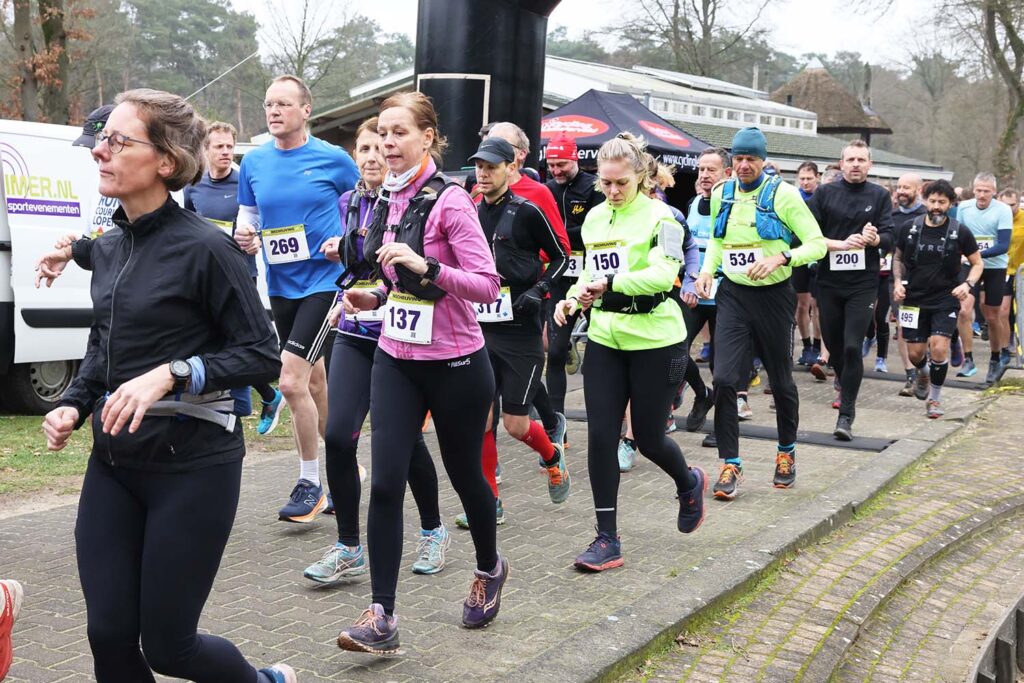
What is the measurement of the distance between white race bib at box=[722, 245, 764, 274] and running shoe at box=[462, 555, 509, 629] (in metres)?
3.22

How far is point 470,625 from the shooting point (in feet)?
15.0

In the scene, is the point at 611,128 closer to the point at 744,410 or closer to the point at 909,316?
the point at 909,316

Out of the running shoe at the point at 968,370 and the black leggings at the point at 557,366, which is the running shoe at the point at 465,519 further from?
the running shoe at the point at 968,370

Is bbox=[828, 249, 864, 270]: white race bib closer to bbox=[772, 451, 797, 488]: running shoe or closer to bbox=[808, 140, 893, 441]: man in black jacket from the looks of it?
bbox=[808, 140, 893, 441]: man in black jacket

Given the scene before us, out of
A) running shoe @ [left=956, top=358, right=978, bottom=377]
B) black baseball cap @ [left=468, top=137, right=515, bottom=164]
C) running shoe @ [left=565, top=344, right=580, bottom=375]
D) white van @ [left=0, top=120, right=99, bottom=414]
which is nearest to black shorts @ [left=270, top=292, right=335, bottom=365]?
black baseball cap @ [left=468, top=137, right=515, bottom=164]

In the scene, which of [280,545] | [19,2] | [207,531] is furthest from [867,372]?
[19,2]

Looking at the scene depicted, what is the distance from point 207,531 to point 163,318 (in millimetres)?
562

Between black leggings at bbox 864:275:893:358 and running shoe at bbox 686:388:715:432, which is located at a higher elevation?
black leggings at bbox 864:275:893:358

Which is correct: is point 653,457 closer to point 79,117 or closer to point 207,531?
point 207,531

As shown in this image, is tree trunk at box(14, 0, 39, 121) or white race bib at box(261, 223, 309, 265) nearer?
white race bib at box(261, 223, 309, 265)

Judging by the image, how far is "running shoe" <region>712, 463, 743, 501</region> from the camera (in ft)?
23.0

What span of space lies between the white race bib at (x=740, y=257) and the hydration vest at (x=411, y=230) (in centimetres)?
322

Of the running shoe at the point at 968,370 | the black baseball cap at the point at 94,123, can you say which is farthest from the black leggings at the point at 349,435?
the running shoe at the point at 968,370

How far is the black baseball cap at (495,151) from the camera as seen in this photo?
5504 millimetres
